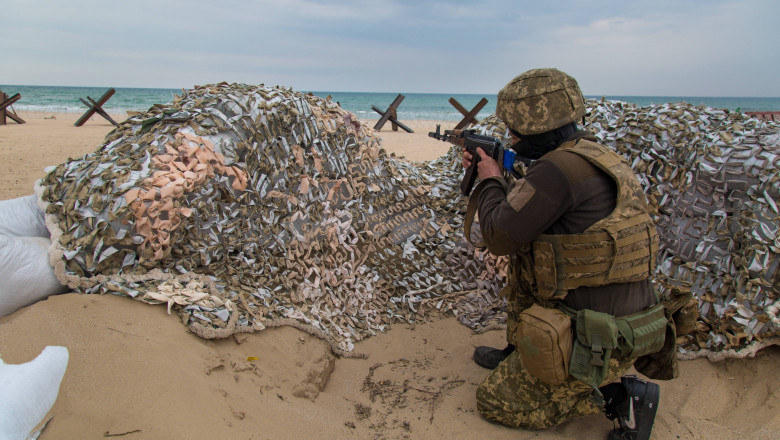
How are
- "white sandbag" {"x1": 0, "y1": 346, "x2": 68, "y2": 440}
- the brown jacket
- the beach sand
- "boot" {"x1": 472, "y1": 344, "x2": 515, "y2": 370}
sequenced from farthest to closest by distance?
"boot" {"x1": 472, "y1": 344, "x2": 515, "y2": 370}, the brown jacket, the beach sand, "white sandbag" {"x1": 0, "y1": 346, "x2": 68, "y2": 440}

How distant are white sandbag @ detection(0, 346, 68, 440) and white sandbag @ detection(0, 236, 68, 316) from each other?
1.67 ft

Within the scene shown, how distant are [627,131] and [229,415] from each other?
11.1 ft

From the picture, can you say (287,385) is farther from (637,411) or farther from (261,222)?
(637,411)

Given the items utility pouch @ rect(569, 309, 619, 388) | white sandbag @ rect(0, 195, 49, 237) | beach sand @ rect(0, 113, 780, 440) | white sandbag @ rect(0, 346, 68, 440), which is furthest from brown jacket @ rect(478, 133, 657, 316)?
white sandbag @ rect(0, 195, 49, 237)

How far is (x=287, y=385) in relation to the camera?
7.55 feet

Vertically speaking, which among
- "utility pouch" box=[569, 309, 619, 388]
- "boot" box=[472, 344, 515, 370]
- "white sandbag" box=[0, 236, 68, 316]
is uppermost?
"white sandbag" box=[0, 236, 68, 316]

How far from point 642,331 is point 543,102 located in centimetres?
118

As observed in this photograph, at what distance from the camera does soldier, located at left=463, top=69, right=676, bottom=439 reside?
201 centimetres

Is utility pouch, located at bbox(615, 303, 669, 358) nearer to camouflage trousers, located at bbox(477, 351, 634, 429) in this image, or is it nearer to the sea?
camouflage trousers, located at bbox(477, 351, 634, 429)

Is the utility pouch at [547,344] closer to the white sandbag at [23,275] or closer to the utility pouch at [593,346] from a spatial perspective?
the utility pouch at [593,346]

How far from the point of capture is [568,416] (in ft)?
7.61

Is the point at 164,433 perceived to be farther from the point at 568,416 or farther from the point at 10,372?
the point at 568,416

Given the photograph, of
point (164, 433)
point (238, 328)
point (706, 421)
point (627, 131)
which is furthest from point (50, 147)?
point (706, 421)

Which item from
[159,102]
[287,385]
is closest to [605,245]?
[287,385]
